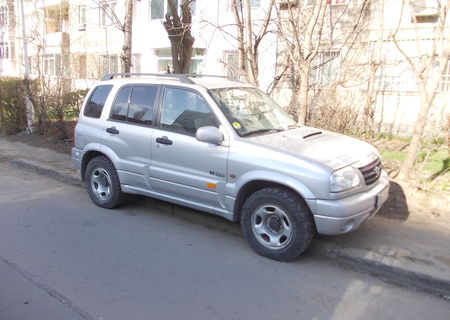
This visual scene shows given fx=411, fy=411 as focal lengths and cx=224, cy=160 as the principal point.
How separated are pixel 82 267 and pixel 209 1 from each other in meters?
13.9

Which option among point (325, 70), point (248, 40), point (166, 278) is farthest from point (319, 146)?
point (325, 70)

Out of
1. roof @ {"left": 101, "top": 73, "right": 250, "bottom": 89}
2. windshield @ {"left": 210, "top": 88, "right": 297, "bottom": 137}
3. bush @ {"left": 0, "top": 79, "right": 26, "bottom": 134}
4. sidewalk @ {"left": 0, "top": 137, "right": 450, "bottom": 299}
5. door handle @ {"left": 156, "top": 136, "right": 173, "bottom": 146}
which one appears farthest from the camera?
bush @ {"left": 0, "top": 79, "right": 26, "bottom": 134}

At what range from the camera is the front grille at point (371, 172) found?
4281 millimetres

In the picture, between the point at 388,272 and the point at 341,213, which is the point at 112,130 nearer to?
the point at 341,213

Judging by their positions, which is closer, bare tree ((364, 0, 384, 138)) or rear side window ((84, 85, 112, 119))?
rear side window ((84, 85, 112, 119))

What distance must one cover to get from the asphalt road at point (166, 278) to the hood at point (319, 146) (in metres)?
1.12

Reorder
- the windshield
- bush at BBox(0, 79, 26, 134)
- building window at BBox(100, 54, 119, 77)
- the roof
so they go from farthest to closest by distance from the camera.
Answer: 1. building window at BBox(100, 54, 119, 77)
2. bush at BBox(0, 79, 26, 134)
3. the roof
4. the windshield

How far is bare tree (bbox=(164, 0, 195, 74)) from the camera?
8.34m

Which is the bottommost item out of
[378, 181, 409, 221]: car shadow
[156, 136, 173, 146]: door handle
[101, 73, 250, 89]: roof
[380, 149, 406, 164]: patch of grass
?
[378, 181, 409, 221]: car shadow

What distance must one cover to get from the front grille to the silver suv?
11mm

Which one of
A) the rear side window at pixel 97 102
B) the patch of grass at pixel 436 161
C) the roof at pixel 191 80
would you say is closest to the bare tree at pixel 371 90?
the patch of grass at pixel 436 161

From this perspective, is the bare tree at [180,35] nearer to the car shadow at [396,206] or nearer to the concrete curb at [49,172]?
the concrete curb at [49,172]

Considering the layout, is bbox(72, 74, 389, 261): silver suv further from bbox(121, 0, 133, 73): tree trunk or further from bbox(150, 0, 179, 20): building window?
bbox(150, 0, 179, 20): building window

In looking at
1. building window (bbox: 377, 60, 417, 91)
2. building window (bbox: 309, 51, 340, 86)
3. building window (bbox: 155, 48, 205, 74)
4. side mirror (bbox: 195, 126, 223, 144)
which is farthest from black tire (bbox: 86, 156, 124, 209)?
building window (bbox: 155, 48, 205, 74)
